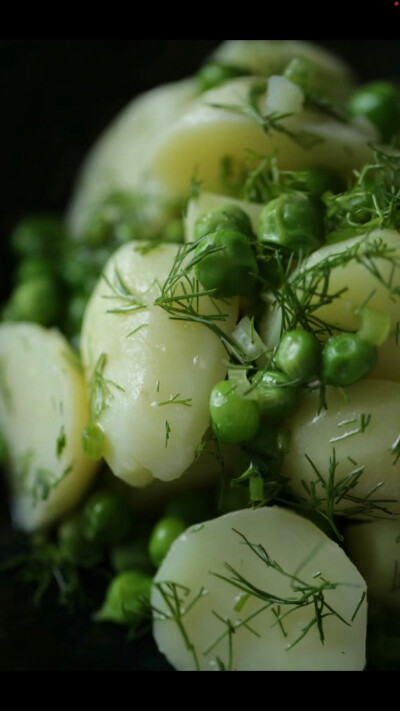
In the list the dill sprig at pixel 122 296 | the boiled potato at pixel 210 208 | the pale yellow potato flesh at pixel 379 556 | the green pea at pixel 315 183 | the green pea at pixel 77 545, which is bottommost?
the green pea at pixel 77 545

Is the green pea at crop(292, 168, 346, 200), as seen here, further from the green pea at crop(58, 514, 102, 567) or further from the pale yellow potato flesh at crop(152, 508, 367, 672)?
the green pea at crop(58, 514, 102, 567)

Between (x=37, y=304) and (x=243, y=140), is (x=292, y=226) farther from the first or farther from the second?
(x=37, y=304)

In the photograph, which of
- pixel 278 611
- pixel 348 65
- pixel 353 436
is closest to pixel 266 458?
pixel 353 436

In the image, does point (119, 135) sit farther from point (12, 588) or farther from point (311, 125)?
point (12, 588)

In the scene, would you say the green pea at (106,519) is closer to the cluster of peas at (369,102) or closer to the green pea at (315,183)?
the green pea at (315,183)

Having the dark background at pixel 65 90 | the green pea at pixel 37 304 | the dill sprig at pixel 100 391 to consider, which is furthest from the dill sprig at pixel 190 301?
the dark background at pixel 65 90
